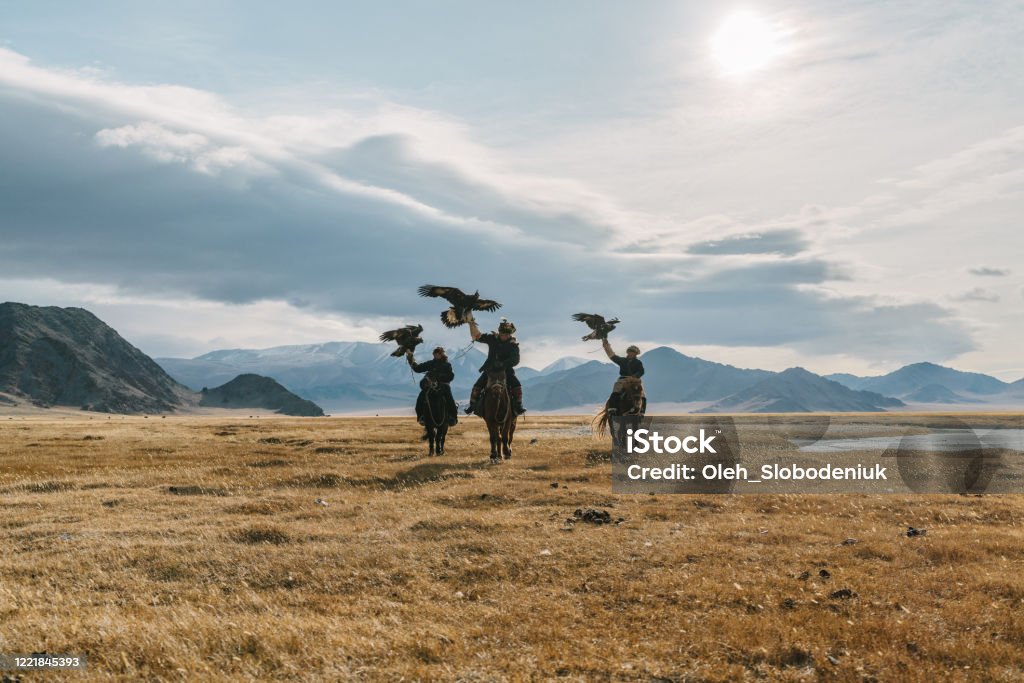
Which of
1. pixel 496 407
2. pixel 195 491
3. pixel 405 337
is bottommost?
pixel 195 491

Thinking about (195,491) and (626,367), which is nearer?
(195,491)

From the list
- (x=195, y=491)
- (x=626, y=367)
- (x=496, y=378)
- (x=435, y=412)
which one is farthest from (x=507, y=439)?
(x=195, y=491)

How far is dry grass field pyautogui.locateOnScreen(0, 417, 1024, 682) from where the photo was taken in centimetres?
739

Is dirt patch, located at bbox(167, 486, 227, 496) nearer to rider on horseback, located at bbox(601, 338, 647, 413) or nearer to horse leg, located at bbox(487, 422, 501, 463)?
horse leg, located at bbox(487, 422, 501, 463)

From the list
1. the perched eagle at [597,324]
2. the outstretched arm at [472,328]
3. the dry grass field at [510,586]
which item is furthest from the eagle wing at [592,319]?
the dry grass field at [510,586]

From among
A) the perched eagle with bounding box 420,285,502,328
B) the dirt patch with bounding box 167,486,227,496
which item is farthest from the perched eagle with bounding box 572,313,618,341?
the dirt patch with bounding box 167,486,227,496

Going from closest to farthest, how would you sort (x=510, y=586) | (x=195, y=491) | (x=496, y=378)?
(x=510, y=586), (x=195, y=491), (x=496, y=378)

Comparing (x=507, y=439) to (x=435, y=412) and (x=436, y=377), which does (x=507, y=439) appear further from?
(x=436, y=377)

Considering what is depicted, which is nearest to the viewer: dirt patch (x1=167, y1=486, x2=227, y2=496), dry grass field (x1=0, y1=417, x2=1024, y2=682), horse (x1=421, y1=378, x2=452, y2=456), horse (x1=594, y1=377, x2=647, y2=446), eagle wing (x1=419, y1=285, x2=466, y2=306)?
dry grass field (x1=0, y1=417, x2=1024, y2=682)

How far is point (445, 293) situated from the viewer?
24.2 m

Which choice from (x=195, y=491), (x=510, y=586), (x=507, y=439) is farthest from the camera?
(x=507, y=439)

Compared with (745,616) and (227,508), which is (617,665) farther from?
(227,508)

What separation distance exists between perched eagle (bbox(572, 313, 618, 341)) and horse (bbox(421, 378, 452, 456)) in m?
5.76

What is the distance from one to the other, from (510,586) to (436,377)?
17011 millimetres
